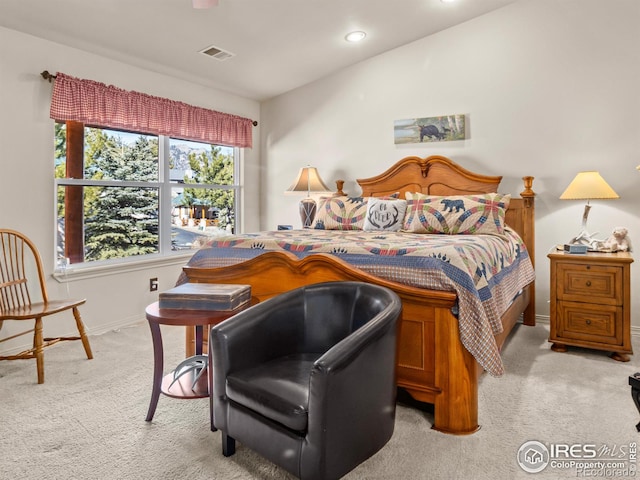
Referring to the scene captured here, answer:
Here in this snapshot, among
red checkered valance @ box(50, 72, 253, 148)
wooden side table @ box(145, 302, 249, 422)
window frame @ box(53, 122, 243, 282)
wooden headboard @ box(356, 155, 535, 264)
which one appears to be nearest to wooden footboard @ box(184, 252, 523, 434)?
wooden side table @ box(145, 302, 249, 422)

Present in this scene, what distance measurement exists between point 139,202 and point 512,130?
343cm

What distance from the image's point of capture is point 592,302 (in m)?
2.94

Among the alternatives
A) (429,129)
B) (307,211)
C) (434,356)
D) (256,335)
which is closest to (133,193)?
(307,211)

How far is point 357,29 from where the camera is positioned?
3773 millimetres

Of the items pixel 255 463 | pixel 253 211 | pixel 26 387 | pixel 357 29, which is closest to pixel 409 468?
pixel 255 463

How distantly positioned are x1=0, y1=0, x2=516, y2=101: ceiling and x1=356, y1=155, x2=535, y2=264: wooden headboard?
123cm

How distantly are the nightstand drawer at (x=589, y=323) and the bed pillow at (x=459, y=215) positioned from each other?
0.71m

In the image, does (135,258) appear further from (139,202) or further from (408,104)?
(408,104)

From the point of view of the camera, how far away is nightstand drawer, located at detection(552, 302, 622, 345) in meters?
2.86

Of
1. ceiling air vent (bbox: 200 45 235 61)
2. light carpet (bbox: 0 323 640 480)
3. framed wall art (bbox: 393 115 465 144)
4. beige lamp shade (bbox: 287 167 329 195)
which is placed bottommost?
light carpet (bbox: 0 323 640 480)

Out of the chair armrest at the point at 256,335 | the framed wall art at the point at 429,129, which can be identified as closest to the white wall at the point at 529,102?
the framed wall art at the point at 429,129

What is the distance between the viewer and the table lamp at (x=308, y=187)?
444 centimetres

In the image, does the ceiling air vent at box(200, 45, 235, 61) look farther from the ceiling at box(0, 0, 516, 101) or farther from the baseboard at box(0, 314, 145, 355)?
the baseboard at box(0, 314, 145, 355)

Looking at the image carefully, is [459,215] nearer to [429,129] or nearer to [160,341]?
[429,129]
